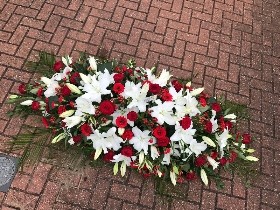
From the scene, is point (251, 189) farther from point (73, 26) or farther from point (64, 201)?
point (73, 26)

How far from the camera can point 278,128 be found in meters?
5.37

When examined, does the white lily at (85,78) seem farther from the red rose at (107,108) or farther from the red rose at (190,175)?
the red rose at (190,175)

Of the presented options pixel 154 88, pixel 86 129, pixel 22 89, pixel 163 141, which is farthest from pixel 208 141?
pixel 22 89

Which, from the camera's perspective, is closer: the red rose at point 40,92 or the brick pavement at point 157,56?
the brick pavement at point 157,56

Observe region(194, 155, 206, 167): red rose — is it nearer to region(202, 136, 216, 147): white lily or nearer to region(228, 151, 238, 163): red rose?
region(202, 136, 216, 147): white lily

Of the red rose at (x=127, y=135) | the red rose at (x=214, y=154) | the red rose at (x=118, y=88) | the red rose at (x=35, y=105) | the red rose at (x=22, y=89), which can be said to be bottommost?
the red rose at (x=22, y=89)

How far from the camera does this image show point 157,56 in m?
5.76

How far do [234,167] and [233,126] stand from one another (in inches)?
23.6

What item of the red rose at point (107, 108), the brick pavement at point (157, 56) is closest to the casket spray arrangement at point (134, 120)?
the red rose at point (107, 108)

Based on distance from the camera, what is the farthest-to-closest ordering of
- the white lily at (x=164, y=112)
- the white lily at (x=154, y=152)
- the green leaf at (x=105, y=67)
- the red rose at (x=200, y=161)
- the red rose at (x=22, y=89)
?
1. the red rose at (x=22, y=89)
2. the green leaf at (x=105, y=67)
3. the red rose at (x=200, y=161)
4. the white lily at (x=154, y=152)
5. the white lily at (x=164, y=112)

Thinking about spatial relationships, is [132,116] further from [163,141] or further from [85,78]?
A: [85,78]

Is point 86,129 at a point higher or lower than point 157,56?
higher

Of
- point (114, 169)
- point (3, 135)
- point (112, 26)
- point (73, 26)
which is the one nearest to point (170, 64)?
point (112, 26)

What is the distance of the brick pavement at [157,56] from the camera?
439cm
